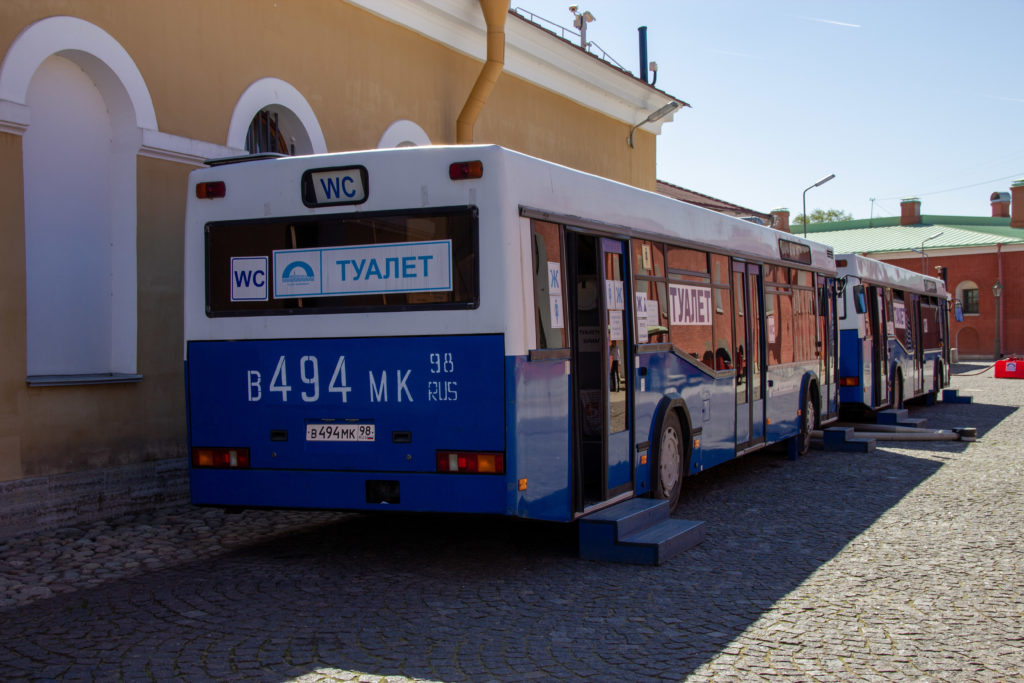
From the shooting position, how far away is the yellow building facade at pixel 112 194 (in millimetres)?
8891

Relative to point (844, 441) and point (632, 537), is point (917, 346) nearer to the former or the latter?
point (844, 441)

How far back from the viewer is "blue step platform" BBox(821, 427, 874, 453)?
14398mm

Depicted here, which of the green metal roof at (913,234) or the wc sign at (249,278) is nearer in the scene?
the wc sign at (249,278)

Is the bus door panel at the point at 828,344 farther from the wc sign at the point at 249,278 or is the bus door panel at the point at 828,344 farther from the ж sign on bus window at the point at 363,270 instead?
the wc sign at the point at 249,278

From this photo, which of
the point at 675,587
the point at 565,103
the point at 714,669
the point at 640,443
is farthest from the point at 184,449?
the point at 565,103

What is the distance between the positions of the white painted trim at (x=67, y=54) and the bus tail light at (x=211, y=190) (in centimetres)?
260

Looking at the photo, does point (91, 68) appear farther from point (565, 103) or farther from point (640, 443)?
point (565, 103)

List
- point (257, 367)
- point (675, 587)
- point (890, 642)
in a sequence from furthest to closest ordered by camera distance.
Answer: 1. point (257, 367)
2. point (675, 587)
3. point (890, 642)

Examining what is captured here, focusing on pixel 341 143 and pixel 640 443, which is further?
pixel 341 143

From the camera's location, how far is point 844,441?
14578mm

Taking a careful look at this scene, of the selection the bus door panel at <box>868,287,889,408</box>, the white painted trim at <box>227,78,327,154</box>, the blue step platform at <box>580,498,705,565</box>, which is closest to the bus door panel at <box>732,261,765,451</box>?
the blue step platform at <box>580,498,705,565</box>

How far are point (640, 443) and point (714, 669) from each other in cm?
368

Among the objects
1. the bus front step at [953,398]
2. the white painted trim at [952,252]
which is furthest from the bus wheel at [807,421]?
the white painted trim at [952,252]

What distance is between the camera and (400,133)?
14828mm
